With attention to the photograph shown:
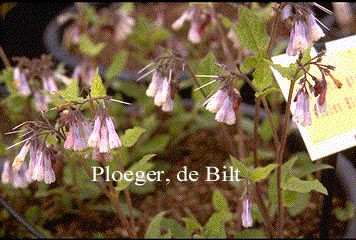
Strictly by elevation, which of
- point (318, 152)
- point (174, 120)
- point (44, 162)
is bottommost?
point (174, 120)

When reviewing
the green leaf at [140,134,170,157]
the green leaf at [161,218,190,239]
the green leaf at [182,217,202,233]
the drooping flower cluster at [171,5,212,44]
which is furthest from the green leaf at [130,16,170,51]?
the green leaf at [182,217,202,233]

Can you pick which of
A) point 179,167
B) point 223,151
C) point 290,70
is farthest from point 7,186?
point 290,70

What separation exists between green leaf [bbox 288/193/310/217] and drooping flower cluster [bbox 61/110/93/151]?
0.69 meters

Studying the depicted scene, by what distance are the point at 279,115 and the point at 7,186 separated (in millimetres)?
755

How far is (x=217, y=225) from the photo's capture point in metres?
1.40

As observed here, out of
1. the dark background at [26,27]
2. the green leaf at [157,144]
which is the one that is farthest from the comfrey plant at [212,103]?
the dark background at [26,27]

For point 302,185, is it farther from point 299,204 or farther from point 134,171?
point 299,204

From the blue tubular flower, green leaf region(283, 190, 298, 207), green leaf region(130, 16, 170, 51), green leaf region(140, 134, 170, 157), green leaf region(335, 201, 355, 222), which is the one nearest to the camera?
the blue tubular flower

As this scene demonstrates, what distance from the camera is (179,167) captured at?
1983mm

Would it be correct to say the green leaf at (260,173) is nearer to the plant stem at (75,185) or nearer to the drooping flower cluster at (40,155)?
the drooping flower cluster at (40,155)

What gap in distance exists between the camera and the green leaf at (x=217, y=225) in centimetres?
139

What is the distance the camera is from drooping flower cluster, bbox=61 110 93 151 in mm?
1044

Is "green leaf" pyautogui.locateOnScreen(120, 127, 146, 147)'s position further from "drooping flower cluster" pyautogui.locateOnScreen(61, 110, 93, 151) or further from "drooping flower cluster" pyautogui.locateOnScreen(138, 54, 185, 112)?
"drooping flower cluster" pyautogui.locateOnScreen(61, 110, 93, 151)

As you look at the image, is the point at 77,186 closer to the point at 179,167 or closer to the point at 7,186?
the point at 7,186
